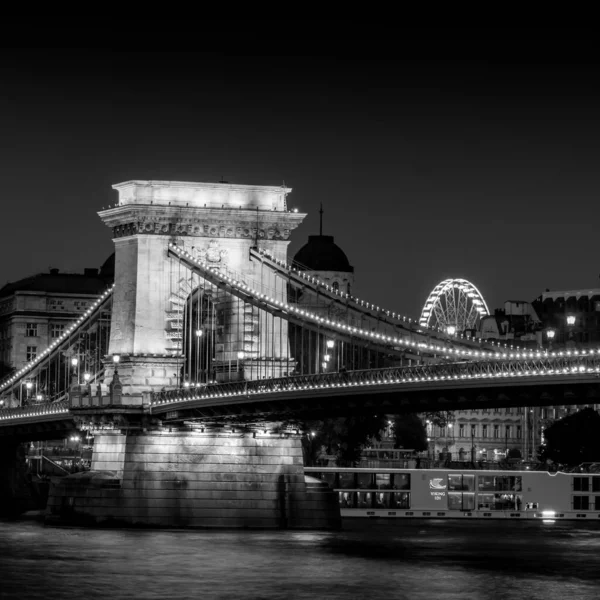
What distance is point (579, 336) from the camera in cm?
16175

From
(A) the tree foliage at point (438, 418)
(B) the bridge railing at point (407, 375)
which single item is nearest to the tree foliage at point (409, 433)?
(A) the tree foliage at point (438, 418)

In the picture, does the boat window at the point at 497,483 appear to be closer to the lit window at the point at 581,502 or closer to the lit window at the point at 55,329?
the lit window at the point at 581,502

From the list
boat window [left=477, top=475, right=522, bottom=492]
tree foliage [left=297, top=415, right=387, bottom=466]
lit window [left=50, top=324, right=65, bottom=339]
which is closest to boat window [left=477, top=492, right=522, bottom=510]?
boat window [left=477, top=475, right=522, bottom=492]

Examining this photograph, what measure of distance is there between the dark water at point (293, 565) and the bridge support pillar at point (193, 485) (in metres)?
1.41

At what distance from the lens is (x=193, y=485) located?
85.6 m

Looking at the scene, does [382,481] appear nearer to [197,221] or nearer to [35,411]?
[35,411]

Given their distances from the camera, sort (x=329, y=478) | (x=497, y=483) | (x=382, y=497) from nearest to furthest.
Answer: (x=382, y=497)
(x=329, y=478)
(x=497, y=483)

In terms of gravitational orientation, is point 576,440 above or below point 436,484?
above

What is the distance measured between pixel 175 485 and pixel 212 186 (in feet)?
42.3

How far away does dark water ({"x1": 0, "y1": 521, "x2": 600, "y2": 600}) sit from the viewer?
63875mm

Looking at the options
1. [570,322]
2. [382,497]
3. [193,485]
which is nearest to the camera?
[193,485]

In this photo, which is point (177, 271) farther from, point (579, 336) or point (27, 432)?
point (579, 336)

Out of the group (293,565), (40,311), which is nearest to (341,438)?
(40,311)

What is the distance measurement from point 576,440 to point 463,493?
3342cm
